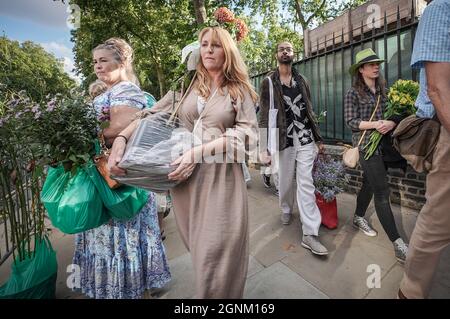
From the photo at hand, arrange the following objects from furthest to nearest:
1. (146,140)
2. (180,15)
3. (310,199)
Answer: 1. (180,15)
2. (310,199)
3. (146,140)

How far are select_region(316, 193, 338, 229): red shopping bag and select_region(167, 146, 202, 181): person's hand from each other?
2185 millimetres

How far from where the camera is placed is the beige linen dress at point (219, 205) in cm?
150

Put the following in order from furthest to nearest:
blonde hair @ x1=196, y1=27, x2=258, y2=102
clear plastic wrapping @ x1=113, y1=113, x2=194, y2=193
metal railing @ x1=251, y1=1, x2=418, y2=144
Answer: metal railing @ x1=251, y1=1, x2=418, y2=144 < blonde hair @ x1=196, y1=27, x2=258, y2=102 < clear plastic wrapping @ x1=113, y1=113, x2=194, y2=193

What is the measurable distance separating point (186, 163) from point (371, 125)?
210 centimetres

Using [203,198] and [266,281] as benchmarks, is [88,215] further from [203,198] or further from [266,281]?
[266,281]

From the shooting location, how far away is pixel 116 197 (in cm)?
185

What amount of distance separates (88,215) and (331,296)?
1.90 meters

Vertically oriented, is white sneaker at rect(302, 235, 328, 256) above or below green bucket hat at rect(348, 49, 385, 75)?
below

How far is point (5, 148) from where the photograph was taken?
2025 mm

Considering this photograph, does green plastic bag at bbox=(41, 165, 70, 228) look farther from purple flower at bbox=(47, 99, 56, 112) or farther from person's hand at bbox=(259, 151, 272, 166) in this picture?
person's hand at bbox=(259, 151, 272, 166)

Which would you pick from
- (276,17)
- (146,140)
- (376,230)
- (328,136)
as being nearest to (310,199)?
(376,230)

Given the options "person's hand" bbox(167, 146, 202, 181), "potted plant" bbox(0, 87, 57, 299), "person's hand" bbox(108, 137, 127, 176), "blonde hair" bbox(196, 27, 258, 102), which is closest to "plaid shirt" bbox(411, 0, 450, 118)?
"blonde hair" bbox(196, 27, 258, 102)

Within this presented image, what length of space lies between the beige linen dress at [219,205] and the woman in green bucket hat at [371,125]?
5.61 ft

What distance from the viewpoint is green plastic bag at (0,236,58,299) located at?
2045 mm
